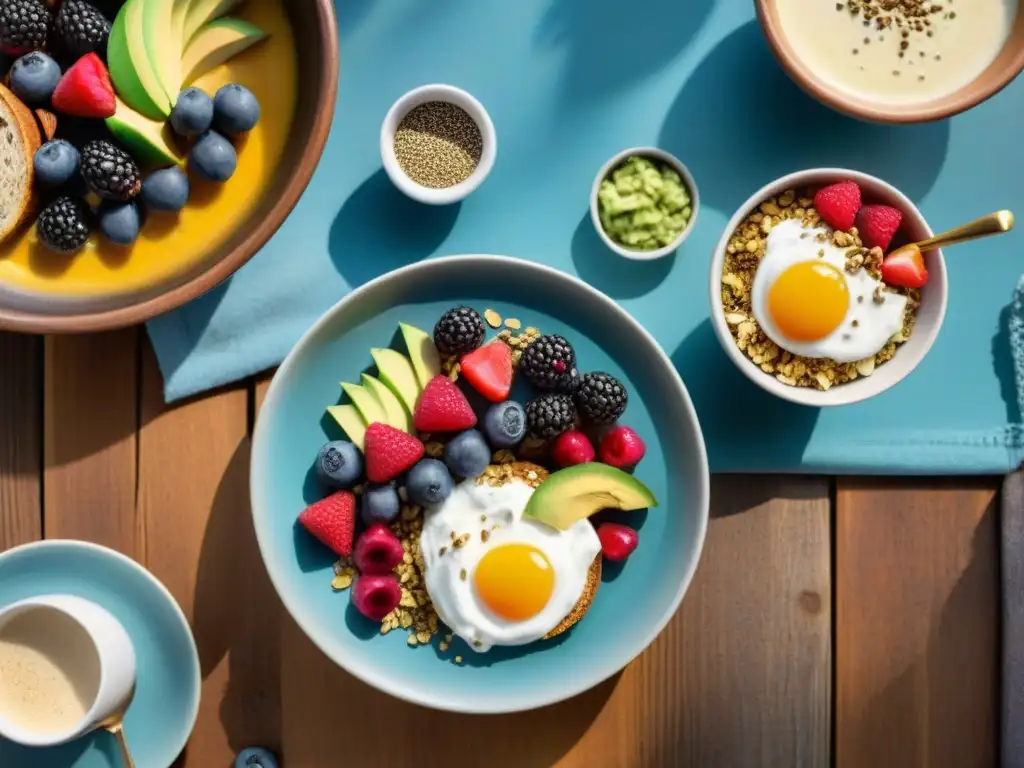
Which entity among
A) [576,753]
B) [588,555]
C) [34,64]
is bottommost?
[576,753]

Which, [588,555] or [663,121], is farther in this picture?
[663,121]

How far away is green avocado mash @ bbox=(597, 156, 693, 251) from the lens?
1.41 meters

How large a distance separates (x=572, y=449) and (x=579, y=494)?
73 mm

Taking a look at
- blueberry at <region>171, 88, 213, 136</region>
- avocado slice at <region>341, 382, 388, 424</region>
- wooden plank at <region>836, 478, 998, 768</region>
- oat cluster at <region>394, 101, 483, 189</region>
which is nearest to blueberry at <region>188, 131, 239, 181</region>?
blueberry at <region>171, 88, 213, 136</region>

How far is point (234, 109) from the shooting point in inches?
52.7

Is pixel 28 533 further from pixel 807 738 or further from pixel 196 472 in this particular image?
pixel 807 738

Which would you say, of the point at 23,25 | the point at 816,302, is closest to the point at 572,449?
the point at 816,302

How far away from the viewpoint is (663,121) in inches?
58.2

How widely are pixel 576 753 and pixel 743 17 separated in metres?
1.17

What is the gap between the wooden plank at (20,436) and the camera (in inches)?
58.9

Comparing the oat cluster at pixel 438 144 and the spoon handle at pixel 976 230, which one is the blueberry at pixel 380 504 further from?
the spoon handle at pixel 976 230

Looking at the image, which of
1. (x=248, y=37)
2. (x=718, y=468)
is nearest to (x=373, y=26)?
(x=248, y=37)

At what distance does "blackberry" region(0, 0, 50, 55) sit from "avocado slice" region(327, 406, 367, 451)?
65 cm

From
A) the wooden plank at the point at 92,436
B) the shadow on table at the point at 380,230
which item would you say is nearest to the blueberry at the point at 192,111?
the shadow on table at the point at 380,230
